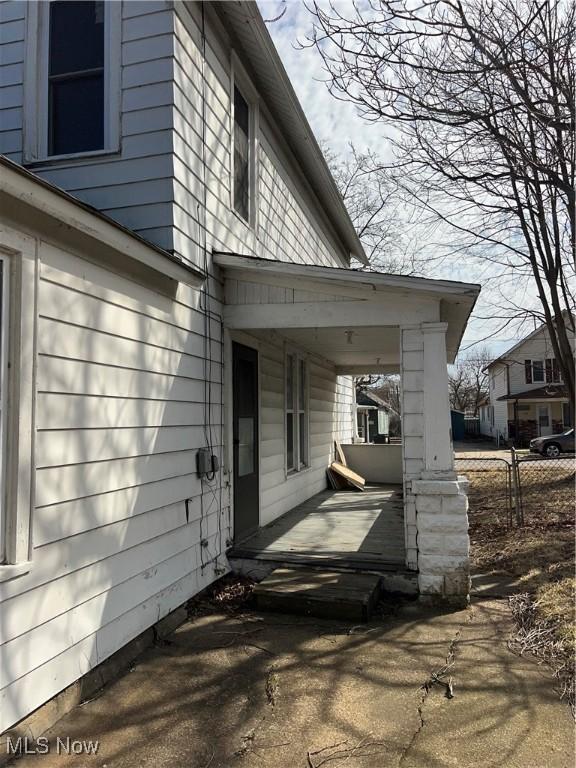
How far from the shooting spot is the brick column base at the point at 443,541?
4672 millimetres

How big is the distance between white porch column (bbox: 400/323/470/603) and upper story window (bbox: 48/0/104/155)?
3452 millimetres

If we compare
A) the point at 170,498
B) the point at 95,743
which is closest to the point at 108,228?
the point at 170,498

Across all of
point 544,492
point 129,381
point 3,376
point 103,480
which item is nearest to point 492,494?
point 544,492

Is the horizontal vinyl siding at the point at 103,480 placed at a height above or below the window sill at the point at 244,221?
below

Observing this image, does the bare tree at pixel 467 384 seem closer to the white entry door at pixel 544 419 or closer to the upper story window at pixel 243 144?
the white entry door at pixel 544 419

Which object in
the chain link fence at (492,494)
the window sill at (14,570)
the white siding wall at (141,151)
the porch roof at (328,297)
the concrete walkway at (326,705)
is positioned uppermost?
the white siding wall at (141,151)

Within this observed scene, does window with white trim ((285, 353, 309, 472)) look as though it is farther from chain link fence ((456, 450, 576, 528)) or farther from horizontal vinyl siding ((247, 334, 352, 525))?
chain link fence ((456, 450, 576, 528))

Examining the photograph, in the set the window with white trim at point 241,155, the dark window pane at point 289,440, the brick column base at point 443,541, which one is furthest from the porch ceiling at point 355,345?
the brick column base at point 443,541

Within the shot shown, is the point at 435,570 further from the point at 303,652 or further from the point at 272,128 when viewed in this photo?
the point at 272,128

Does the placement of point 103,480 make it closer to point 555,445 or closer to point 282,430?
point 282,430

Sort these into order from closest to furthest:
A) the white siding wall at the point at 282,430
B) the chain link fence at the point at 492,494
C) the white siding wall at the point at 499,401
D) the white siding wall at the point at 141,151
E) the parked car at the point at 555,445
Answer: the white siding wall at the point at 141,151
the white siding wall at the point at 282,430
the chain link fence at the point at 492,494
the parked car at the point at 555,445
the white siding wall at the point at 499,401

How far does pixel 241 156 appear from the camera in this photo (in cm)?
634

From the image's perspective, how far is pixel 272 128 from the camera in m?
7.40

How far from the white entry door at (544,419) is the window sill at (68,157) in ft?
99.9
